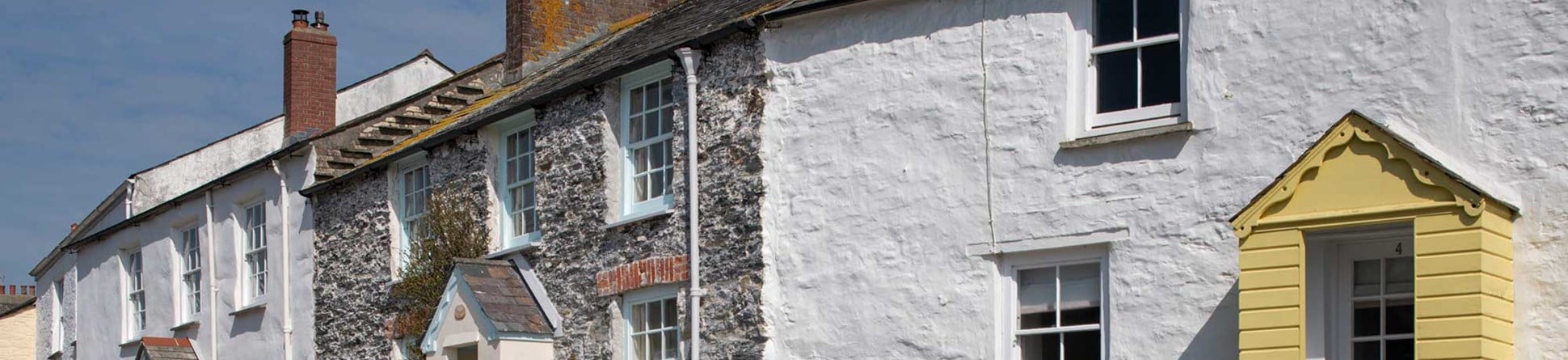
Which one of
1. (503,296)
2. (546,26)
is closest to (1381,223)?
(503,296)

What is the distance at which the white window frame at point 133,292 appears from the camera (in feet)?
92.5

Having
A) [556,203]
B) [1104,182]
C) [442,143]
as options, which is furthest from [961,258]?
[442,143]

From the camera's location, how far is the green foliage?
19891mm

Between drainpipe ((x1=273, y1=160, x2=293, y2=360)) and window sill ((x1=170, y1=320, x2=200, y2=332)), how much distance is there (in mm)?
3057

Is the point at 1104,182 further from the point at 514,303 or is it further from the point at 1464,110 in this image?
the point at 514,303

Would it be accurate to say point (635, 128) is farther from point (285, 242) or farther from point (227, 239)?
point (227, 239)

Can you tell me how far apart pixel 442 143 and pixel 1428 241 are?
1175cm

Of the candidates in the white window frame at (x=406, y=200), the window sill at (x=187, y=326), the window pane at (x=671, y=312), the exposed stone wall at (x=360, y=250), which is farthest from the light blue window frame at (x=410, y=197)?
the window sill at (x=187, y=326)

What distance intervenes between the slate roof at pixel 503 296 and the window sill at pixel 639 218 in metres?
1.24

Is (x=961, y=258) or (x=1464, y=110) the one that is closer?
(x=1464, y=110)

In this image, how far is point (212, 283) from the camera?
25734 mm

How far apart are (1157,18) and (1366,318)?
2.50 metres

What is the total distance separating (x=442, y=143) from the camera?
20672 millimetres

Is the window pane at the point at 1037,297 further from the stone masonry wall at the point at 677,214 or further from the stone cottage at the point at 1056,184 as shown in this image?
the stone masonry wall at the point at 677,214
